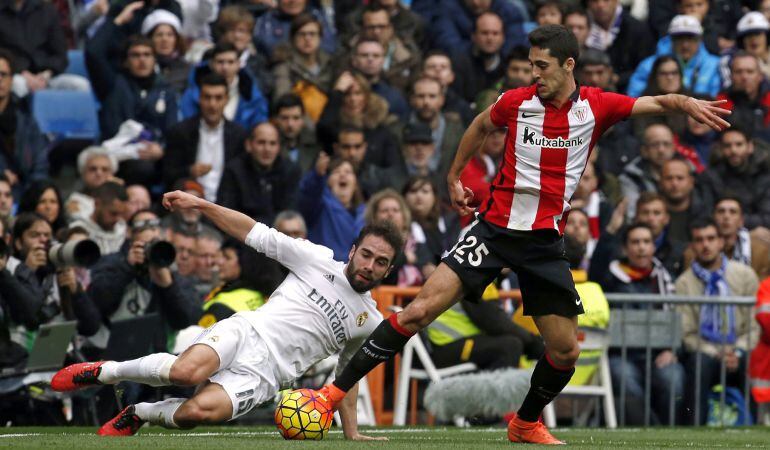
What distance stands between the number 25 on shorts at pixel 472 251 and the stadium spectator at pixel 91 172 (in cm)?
599

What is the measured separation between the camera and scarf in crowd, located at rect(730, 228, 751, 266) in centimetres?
1586

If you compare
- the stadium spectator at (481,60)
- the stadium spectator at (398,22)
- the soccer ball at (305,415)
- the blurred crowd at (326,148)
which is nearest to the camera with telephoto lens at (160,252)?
the blurred crowd at (326,148)

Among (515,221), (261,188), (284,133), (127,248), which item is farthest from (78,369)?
(284,133)

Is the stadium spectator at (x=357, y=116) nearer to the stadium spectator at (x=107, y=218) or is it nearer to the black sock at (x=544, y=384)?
the stadium spectator at (x=107, y=218)

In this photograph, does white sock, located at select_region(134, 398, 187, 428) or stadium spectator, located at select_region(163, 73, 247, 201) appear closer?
white sock, located at select_region(134, 398, 187, 428)

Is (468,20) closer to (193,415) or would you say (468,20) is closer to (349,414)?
(349,414)

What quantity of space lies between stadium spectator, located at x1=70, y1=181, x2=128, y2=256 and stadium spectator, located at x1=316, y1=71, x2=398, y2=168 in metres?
2.85

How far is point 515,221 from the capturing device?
953 cm

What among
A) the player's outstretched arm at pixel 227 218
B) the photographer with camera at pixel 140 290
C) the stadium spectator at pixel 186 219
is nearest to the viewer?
the player's outstretched arm at pixel 227 218

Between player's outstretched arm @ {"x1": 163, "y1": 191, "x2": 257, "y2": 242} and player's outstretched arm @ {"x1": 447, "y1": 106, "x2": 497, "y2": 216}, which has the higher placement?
player's outstretched arm @ {"x1": 447, "y1": 106, "x2": 497, "y2": 216}

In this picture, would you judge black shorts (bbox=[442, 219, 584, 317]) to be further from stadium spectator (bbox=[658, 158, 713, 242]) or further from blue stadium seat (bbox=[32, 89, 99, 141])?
blue stadium seat (bbox=[32, 89, 99, 141])

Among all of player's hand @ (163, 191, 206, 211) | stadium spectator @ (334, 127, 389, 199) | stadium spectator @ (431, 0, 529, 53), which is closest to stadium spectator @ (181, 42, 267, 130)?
stadium spectator @ (334, 127, 389, 199)

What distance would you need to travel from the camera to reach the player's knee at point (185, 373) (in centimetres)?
959

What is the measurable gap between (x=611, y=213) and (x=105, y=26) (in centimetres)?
541
